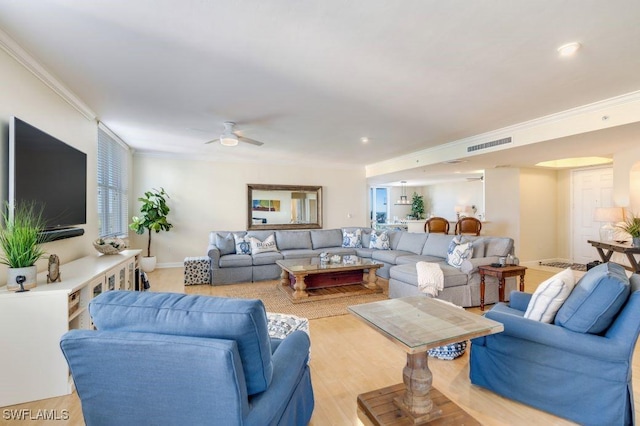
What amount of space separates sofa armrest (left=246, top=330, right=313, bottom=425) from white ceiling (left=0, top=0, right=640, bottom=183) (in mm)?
1978

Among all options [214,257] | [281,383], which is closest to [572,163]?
[214,257]

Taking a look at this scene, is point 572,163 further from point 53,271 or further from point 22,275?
point 22,275

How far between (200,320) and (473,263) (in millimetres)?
3763

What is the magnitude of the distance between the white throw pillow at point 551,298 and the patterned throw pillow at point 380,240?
153 inches

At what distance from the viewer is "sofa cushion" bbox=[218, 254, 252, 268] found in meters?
5.21

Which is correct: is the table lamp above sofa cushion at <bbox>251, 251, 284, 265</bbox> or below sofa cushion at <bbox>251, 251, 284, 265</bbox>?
above

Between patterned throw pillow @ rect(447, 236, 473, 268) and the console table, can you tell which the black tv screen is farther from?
the console table

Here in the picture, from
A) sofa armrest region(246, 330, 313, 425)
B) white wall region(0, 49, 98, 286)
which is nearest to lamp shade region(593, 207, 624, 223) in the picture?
sofa armrest region(246, 330, 313, 425)

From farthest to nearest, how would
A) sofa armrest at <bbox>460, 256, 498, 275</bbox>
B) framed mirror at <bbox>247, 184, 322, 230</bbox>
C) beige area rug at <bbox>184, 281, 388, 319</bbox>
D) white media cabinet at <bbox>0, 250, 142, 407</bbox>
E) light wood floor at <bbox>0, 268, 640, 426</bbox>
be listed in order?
framed mirror at <bbox>247, 184, 322, 230</bbox>
sofa armrest at <bbox>460, 256, 498, 275</bbox>
beige area rug at <bbox>184, 281, 388, 319</bbox>
white media cabinet at <bbox>0, 250, 142, 407</bbox>
light wood floor at <bbox>0, 268, 640, 426</bbox>

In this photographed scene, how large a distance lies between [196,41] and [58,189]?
6.48 ft

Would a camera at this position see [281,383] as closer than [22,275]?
Yes

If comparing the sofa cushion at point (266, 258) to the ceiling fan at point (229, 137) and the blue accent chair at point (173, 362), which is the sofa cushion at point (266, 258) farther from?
the blue accent chair at point (173, 362)

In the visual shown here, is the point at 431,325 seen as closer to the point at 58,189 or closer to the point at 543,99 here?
the point at 543,99

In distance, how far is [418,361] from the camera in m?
1.84
